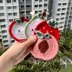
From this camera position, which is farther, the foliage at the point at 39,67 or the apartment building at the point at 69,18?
the apartment building at the point at 69,18

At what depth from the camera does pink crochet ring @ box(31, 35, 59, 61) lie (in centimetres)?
139

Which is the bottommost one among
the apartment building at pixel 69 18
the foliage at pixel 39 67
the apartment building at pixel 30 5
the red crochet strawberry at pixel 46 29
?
the foliage at pixel 39 67

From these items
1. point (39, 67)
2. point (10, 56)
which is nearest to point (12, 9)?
point (39, 67)

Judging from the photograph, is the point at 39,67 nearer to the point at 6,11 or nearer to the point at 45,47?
the point at 6,11

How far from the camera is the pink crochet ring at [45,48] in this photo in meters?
1.39

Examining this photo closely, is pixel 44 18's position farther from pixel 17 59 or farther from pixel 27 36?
pixel 17 59

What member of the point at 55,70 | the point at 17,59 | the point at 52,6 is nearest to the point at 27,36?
the point at 17,59

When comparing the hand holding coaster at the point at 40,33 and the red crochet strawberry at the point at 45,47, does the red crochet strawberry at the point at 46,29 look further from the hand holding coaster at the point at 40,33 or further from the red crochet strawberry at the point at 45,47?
the red crochet strawberry at the point at 45,47

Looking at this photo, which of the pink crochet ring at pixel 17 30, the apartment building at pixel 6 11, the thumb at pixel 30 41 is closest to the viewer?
the thumb at pixel 30 41

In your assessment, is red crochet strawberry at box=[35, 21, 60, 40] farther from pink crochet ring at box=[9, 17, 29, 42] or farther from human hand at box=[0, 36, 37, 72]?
human hand at box=[0, 36, 37, 72]

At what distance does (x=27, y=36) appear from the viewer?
1479 mm

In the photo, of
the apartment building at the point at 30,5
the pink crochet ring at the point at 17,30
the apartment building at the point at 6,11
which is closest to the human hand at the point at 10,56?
the pink crochet ring at the point at 17,30

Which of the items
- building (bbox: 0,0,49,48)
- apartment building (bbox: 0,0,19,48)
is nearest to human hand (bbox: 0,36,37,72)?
building (bbox: 0,0,49,48)

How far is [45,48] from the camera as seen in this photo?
144 cm
